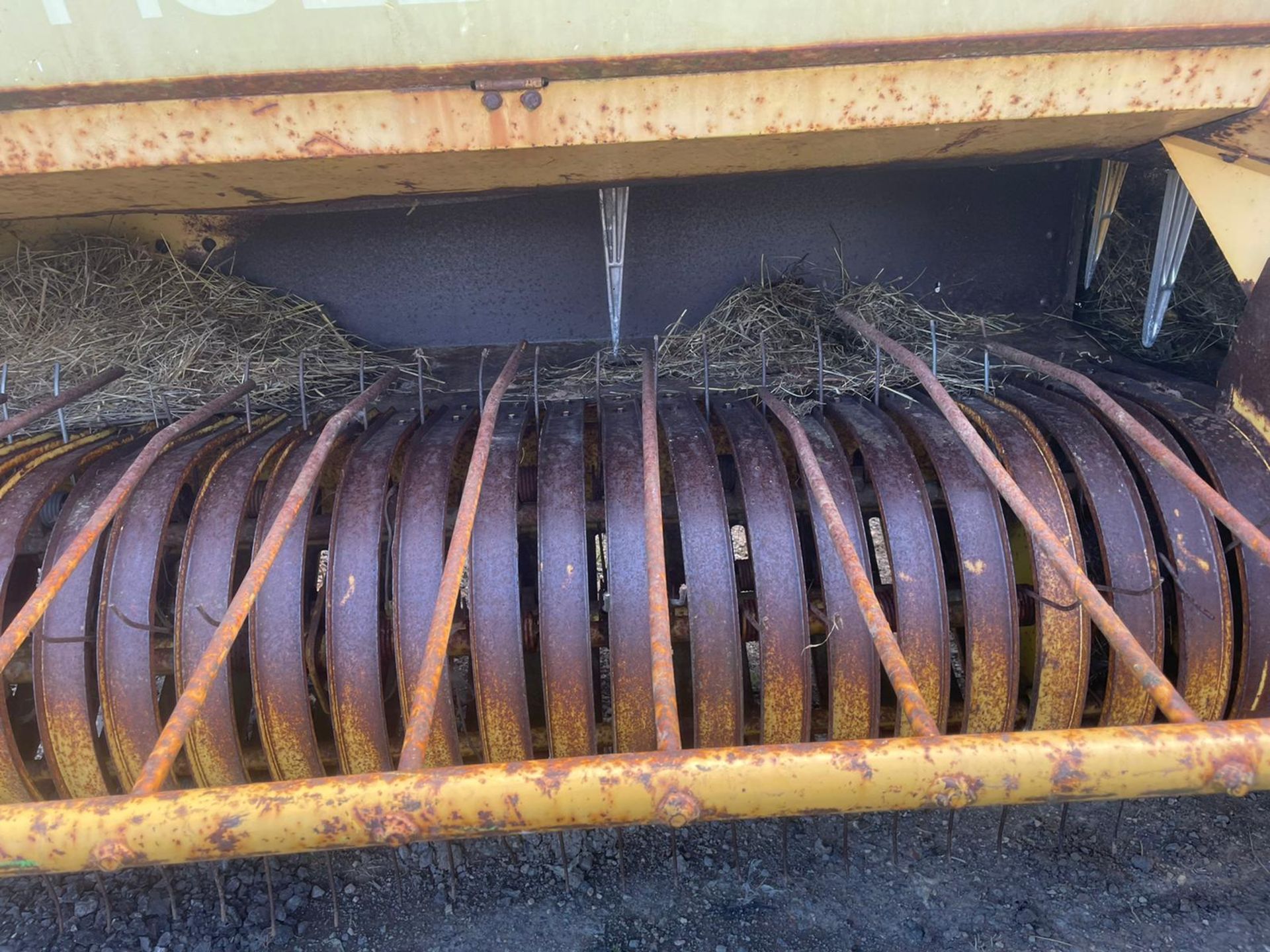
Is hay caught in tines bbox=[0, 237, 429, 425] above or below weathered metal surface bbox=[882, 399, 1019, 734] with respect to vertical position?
above

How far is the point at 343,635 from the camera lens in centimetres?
166

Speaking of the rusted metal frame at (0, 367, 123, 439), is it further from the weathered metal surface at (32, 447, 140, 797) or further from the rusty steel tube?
the rusty steel tube

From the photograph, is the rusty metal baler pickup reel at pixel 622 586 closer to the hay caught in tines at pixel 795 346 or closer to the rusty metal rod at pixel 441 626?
the rusty metal rod at pixel 441 626

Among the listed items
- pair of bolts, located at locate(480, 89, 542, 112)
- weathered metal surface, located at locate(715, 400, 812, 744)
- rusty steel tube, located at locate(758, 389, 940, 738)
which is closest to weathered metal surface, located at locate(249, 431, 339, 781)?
pair of bolts, located at locate(480, 89, 542, 112)

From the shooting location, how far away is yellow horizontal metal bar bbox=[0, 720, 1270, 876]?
100cm

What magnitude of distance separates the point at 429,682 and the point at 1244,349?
1.94 m

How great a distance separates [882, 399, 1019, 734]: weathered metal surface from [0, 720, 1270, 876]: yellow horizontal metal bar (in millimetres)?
645

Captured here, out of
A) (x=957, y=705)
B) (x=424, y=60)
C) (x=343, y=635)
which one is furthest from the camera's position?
(x=957, y=705)

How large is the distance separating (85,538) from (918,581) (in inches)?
63.3

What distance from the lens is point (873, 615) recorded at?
1.22 metres

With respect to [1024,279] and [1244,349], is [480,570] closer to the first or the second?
[1244,349]

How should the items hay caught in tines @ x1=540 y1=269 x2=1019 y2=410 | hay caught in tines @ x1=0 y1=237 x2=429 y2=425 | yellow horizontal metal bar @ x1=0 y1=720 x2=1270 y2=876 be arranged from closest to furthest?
yellow horizontal metal bar @ x1=0 y1=720 x2=1270 y2=876, hay caught in tines @ x1=540 y1=269 x2=1019 y2=410, hay caught in tines @ x1=0 y1=237 x2=429 y2=425

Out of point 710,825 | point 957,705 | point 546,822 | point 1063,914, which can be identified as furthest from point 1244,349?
point 546,822

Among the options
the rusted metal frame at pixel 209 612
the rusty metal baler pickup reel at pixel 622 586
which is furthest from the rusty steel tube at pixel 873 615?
the rusted metal frame at pixel 209 612
